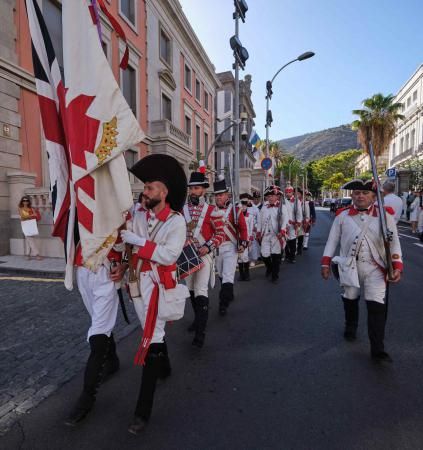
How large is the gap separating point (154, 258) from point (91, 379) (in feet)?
3.46

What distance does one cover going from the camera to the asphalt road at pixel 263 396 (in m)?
2.13

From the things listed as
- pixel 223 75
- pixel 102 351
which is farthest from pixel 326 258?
pixel 223 75

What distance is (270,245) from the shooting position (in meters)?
6.87

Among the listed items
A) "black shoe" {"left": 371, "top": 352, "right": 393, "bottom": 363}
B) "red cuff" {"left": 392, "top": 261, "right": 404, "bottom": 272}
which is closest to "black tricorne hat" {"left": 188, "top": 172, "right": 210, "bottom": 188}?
"red cuff" {"left": 392, "top": 261, "right": 404, "bottom": 272}

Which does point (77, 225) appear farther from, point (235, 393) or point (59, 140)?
point (235, 393)

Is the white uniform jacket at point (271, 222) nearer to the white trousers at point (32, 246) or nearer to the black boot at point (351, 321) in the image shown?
the black boot at point (351, 321)

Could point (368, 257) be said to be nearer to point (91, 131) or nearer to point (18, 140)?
point (91, 131)

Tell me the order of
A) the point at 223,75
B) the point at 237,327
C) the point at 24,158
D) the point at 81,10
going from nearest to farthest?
the point at 81,10 < the point at 237,327 < the point at 24,158 < the point at 223,75

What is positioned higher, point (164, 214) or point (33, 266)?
point (164, 214)

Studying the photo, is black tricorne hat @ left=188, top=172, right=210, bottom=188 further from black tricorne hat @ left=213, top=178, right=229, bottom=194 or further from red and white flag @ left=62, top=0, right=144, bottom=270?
red and white flag @ left=62, top=0, right=144, bottom=270

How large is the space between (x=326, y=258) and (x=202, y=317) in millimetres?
1617

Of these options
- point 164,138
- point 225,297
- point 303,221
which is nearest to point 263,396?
point 225,297

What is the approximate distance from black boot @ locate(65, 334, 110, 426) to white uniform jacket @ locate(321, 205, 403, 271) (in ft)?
8.50

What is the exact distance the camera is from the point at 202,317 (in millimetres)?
3607
